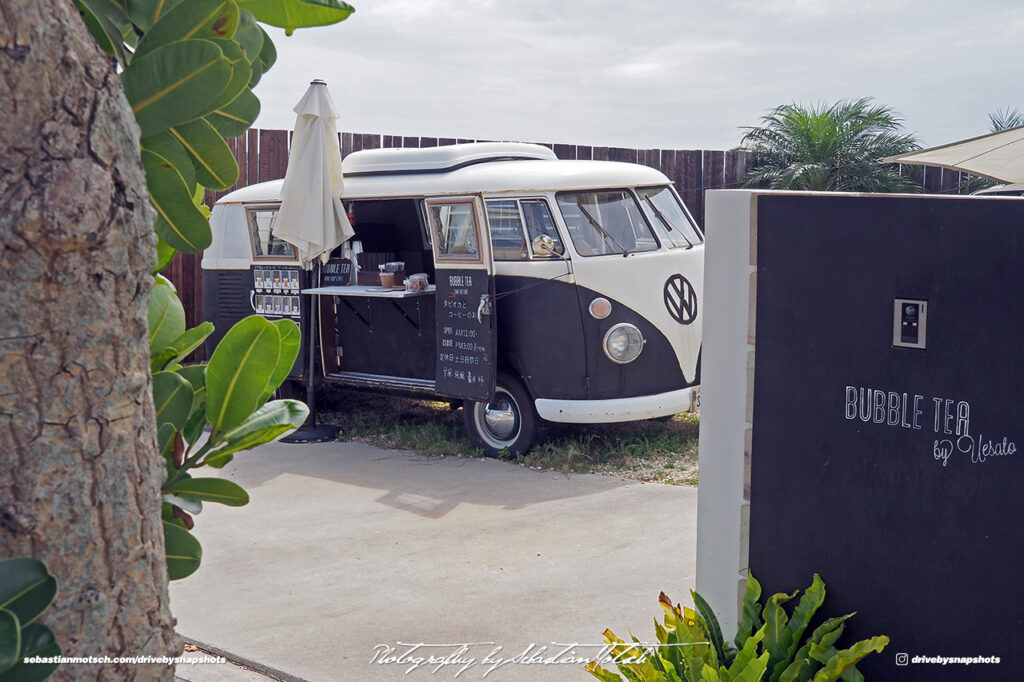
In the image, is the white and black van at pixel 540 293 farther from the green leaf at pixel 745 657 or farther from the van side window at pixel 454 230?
the green leaf at pixel 745 657

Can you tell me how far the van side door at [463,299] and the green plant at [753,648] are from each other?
4.57 m

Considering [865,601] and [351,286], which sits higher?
[351,286]

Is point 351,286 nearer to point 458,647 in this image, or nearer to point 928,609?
point 458,647

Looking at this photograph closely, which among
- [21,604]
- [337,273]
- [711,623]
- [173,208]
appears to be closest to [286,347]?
[173,208]

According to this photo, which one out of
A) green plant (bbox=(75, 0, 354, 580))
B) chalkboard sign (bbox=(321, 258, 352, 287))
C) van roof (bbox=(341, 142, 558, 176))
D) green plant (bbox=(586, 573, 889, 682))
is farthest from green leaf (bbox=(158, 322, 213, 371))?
chalkboard sign (bbox=(321, 258, 352, 287))

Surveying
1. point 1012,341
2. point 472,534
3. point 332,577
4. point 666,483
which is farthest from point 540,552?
point 1012,341

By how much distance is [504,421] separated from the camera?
8.14 m

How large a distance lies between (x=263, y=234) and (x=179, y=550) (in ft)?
26.9

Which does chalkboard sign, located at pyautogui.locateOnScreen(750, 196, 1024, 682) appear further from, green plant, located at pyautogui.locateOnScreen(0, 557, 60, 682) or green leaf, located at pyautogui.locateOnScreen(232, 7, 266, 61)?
green plant, located at pyautogui.locateOnScreen(0, 557, 60, 682)

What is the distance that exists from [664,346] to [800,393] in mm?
4905

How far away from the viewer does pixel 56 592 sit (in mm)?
1164

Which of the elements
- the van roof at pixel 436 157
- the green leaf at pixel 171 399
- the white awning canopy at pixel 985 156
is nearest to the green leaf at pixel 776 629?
the green leaf at pixel 171 399

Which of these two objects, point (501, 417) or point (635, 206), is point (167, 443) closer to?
point (501, 417)

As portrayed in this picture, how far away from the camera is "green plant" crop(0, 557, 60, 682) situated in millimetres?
1126
